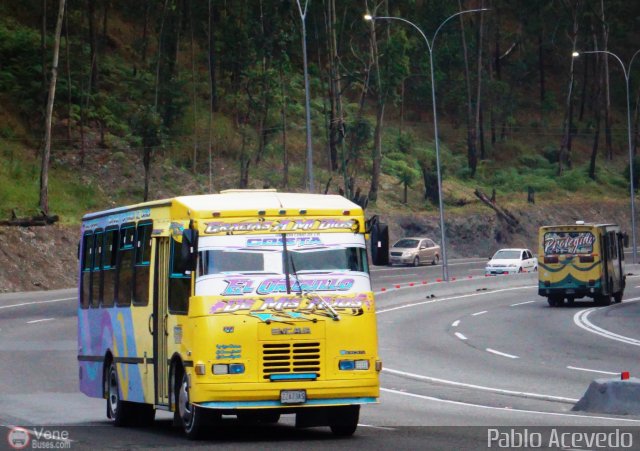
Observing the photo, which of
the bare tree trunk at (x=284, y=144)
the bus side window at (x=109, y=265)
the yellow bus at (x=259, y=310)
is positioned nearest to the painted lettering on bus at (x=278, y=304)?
the yellow bus at (x=259, y=310)

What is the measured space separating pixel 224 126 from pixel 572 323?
40301 millimetres

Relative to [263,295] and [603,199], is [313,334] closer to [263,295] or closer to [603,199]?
[263,295]

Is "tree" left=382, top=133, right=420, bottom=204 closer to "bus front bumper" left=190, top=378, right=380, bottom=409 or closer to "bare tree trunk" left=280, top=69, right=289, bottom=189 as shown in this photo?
"bare tree trunk" left=280, top=69, right=289, bottom=189

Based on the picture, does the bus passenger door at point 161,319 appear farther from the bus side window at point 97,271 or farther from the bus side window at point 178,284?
the bus side window at point 97,271

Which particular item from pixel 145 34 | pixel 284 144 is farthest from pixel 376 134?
pixel 145 34

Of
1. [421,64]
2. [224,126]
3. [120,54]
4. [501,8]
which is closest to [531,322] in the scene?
[224,126]

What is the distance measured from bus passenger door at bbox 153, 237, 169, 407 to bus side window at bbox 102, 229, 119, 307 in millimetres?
1983

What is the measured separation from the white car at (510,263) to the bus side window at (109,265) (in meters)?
44.1

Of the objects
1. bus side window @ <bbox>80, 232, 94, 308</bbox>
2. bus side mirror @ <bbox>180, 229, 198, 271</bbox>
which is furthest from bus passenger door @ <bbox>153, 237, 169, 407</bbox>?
bus side window @ <bbox>80, 232, 94, 308</bbox>

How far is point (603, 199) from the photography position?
280ft

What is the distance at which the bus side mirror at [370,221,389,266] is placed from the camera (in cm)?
1500

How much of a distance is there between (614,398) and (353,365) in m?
4.49

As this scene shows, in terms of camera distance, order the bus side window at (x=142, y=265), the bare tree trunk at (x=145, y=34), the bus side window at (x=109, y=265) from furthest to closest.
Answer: the bare tree trunk at (x=145, y=34)
the bus side window at (x=109, y=265)
the bus side window at (x=142, y=265)

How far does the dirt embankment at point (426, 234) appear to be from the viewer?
52188 millimetres
